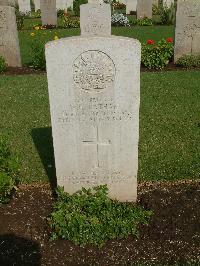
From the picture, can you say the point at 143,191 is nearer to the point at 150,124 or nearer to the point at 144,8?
the point at 150,124

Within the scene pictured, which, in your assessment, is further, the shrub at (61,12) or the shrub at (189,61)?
the shrub at (61,12)

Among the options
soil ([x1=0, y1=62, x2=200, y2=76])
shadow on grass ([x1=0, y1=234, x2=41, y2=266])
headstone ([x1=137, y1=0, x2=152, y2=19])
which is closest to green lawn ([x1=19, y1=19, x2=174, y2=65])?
headstone ([x1=137, y1=0, x2=152, y2=19])

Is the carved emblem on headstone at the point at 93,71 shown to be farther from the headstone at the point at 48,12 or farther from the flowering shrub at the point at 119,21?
the headstone at the point at 48,12

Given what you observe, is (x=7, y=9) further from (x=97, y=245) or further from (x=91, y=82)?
(x=97, y=245)

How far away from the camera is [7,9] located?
35.0 ft

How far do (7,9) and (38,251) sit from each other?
8744 mm

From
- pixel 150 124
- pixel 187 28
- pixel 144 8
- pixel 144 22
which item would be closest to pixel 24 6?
pixel 144 8

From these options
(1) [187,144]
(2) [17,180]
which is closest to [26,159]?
(2) [17,180]

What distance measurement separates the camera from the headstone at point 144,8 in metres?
20.3

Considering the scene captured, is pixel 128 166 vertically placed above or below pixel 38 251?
above

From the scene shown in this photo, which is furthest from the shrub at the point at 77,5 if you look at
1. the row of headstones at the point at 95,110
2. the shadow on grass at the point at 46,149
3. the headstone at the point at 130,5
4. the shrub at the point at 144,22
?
the row of headstones at the point at 95,110

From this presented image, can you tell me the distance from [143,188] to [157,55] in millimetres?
7123

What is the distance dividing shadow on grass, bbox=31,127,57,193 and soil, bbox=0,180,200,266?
664 mm

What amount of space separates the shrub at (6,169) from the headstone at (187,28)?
805 centimetres
